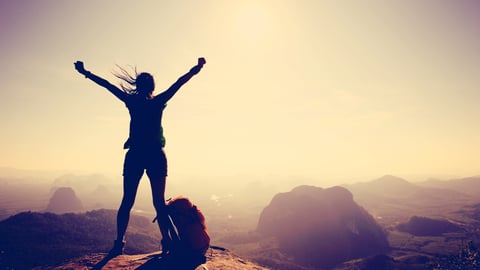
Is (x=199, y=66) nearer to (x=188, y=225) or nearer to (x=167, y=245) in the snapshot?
(x=188, y=225)

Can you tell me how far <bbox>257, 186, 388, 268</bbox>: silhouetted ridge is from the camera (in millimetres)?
66750

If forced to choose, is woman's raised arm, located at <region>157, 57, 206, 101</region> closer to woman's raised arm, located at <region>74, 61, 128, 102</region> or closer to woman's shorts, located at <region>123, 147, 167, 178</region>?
woman's raised arm, located at <region>74, 61, 128, 102</region>

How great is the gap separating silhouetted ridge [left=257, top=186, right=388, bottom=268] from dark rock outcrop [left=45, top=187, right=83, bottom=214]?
303 ft

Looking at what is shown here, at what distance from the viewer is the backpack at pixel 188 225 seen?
5199mm

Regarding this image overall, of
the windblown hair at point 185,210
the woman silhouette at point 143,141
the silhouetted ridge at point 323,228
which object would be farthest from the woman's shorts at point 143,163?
the silhouetted ridge at point 323,228

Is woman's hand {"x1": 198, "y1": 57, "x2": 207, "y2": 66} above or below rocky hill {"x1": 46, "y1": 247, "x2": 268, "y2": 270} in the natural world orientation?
above

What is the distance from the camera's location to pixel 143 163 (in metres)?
4.37

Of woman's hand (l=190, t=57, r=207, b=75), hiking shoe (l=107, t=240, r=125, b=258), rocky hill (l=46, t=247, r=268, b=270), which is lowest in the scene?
rocky hill (l=46, t=247, r=268, b=270)

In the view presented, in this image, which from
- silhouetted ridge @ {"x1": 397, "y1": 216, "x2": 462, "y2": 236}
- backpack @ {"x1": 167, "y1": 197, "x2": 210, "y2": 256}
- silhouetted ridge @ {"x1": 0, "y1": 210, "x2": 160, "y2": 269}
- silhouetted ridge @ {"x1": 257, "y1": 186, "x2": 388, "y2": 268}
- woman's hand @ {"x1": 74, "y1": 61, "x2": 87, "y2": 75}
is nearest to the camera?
woman's hand @ {"x1": 74, "y1": 61, "x2": 87, "y2": 75}

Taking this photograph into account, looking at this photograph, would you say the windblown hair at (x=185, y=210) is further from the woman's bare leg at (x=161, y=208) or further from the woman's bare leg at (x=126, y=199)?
the woman's bare leg at (x=126, y=199)

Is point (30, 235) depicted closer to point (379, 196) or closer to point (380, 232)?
point (380, 232)

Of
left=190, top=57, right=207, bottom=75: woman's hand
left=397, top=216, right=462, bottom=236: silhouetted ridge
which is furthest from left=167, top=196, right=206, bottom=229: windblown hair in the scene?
left=397, top=216, right=462, bottom=236: silhouetted ridge

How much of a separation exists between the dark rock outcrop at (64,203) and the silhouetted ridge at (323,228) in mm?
92354

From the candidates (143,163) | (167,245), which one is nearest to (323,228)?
(167,245)
